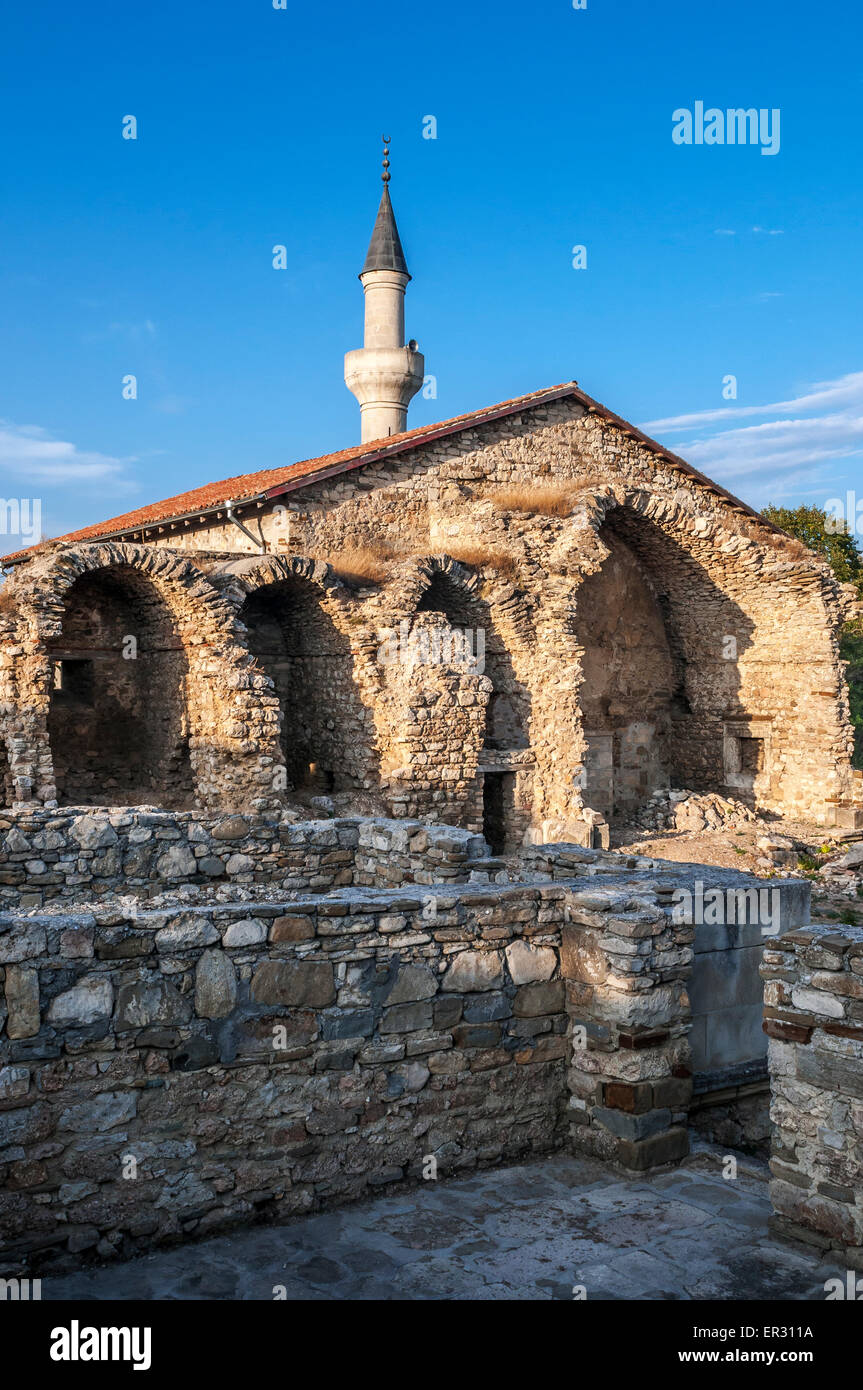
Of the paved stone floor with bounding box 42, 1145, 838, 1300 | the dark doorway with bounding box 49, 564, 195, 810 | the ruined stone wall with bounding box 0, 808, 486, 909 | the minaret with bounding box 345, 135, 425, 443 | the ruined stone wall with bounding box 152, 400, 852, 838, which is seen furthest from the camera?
the minaret with bounding box 345, 135, 425, 443

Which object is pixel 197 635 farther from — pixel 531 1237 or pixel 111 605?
pixel 531 1237

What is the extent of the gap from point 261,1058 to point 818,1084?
2673 mm

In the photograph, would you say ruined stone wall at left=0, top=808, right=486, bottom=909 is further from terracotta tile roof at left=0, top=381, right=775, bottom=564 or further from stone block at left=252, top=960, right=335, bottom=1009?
terracotta tile roof at left=0, top=381, right=775, bottom=564

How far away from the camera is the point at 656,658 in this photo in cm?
2317

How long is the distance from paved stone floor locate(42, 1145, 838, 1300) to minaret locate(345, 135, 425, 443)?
26.2 meters

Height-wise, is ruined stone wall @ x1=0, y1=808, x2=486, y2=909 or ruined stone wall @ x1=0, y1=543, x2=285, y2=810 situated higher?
ruined stone wall @ x1=0, y1=543, x2=285, y2=810

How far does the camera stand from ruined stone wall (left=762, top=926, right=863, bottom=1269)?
5.12m

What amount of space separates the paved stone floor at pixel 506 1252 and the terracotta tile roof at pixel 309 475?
13.4 m

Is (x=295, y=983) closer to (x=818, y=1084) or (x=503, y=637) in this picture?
(x=818, y=1084)

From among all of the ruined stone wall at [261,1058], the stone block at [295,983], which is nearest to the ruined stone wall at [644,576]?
the ruined stone wall at [261,1058]

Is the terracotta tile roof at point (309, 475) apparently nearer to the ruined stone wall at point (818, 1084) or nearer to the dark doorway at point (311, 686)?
the dark doorway at point (311, 686)

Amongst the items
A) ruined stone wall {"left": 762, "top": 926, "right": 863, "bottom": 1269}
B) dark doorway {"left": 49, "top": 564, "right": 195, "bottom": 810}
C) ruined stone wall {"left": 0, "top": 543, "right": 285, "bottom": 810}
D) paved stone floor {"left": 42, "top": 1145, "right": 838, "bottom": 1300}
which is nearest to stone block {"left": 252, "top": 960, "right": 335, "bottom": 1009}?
paved stone floor {"left": 42, "top": 1145, "right": 838, "bottom": 1300}

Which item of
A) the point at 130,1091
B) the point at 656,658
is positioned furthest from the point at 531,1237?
the point at 656,658
